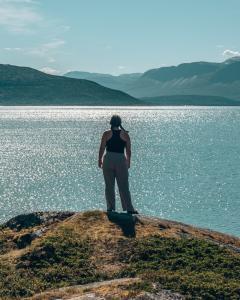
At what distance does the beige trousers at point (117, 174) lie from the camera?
16766 mm

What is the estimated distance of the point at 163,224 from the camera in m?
14.9

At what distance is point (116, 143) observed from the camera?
1675cm

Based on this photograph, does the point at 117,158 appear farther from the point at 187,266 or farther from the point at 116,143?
the point at 187,266

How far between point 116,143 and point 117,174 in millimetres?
998

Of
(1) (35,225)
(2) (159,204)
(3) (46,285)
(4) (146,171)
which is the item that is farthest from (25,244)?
(4) (146,171)

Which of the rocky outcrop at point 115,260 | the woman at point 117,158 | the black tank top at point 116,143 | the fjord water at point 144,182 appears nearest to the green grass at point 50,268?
the rocky outcrop at point 115,260

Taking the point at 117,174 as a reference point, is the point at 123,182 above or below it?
below

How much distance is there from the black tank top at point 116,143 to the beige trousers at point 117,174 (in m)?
0.13

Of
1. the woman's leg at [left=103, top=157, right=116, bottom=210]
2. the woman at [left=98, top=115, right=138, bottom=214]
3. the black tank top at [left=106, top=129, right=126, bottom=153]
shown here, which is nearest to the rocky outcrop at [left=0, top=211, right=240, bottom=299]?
the woman at [left=98, top=115, right=138, bottom=214]

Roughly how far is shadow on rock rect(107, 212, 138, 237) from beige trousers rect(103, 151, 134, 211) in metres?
1.49

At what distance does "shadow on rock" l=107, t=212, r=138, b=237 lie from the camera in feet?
46.1

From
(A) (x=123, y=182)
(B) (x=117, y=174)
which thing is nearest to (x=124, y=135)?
(B) (x=117, y=174)

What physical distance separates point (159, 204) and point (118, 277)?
6377cm

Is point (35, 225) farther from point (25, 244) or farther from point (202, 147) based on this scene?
point (202, 147)
